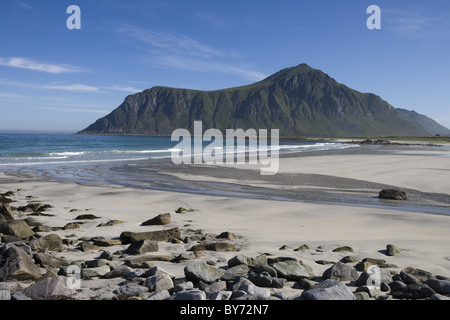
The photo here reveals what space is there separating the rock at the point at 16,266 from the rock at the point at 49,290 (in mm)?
718

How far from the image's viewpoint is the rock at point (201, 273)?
239 inches

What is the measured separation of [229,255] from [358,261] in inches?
108

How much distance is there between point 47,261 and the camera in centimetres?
695

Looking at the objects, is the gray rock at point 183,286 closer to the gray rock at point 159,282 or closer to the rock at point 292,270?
the gray rock at point 159,282

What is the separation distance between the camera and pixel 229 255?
796cm

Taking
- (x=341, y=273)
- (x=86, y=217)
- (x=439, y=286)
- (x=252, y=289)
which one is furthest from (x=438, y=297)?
(x=86, y=217)

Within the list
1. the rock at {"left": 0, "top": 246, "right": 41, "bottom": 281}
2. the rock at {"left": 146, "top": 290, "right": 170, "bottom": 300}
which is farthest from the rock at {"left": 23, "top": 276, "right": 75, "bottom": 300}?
the rock at {"left": 146, "top": 290, "right": 170, "bottom": 300}

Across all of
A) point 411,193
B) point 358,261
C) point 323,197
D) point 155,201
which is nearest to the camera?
point 358,261

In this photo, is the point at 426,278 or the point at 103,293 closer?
the point at 103,293

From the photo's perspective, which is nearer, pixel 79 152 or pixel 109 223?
pixel 109 223

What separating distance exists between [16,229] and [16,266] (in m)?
3.54

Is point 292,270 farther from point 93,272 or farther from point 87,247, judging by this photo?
point 87,247

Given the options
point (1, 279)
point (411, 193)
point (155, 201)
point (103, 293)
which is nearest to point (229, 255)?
point (103, 293)
